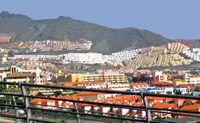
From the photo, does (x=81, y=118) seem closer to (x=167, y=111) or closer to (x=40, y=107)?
(x=40, y=107)

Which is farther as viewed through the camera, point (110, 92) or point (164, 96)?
point (110, 92)

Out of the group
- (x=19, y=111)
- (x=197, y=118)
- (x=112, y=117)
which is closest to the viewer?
(x=197, y=118)

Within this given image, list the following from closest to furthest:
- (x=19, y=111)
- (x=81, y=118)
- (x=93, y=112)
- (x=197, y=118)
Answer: (x=197, y=118), (x=93, y=112), (x=81, y=118), (x=19, y=111)

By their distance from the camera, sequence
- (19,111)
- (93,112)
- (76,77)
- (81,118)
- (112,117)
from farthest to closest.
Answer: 1. (76,77)
2. (19,111)
3. (81,118)
4. (93,112)
5. (112,117)

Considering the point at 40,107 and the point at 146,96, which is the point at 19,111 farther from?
the point at 146,96

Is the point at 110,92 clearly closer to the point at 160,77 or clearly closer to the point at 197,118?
the point at 197,118

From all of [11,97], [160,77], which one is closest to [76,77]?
[160,77]

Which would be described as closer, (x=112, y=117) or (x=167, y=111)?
(x=167, y=111)

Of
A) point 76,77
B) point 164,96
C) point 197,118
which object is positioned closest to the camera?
point 164,96

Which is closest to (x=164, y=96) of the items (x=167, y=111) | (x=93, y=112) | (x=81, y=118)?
(x=167, y=111)
